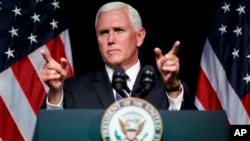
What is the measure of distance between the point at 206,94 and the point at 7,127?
50.7 inches

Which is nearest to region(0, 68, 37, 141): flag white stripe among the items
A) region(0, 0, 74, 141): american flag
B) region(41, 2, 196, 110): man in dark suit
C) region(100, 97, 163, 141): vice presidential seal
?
region(0, 0, 74, 141): american flag

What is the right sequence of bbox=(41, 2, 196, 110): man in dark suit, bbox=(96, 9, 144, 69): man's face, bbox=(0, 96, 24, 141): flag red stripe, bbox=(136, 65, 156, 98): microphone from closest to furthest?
bbox=(136, 65, 156, 98): microphone → bbox=(41, 2, 196, 110): man in dark suit → bbox=(96, 9, 144, 69): man's face → bbox=(0, 96, 24, 141): flag red stripe

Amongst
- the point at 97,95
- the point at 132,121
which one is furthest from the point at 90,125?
the point at 97,95

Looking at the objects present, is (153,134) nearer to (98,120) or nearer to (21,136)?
(98,120)

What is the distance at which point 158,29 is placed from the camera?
321 centimetres

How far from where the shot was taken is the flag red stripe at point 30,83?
3.04 meters

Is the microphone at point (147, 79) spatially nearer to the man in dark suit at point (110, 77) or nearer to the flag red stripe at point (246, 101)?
the man in dark suit at point (110, 77)

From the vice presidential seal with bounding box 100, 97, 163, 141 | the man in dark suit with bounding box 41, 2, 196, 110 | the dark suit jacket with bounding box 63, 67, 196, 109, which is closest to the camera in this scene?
the vice presidential seal with bounding box 100, 97, 163, 141

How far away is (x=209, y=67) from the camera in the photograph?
10.6ft

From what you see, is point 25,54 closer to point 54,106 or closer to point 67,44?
point 67,44

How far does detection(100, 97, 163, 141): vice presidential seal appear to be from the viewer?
133 cm

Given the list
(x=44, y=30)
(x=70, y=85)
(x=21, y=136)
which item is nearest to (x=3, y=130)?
(x=21, y=136)

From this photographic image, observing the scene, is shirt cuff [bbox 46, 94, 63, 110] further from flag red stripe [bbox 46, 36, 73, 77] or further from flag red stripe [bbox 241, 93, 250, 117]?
flag red stripe [bbox 241, 93, 250, 117]

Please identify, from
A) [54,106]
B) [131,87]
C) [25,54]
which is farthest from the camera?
[25,54]
